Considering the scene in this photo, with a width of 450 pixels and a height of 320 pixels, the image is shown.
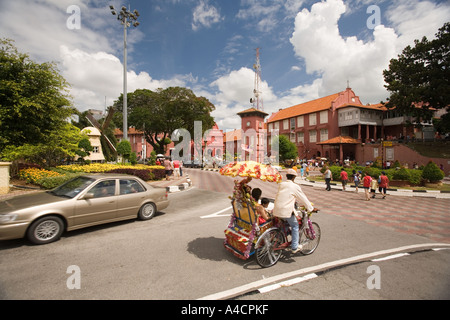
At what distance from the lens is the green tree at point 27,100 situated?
32.2ft

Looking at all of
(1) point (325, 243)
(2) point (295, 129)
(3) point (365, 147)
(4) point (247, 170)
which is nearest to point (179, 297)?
(4) point (247, 170)

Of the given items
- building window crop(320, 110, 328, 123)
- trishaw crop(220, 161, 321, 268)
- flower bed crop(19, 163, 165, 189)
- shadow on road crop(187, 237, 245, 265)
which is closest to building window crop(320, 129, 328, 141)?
building window crop(320, 110, 328, 123)

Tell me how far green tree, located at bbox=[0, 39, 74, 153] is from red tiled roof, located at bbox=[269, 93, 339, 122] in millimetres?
39899

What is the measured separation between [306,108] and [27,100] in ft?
148

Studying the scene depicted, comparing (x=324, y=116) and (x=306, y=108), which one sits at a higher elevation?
(x=306, y=108)

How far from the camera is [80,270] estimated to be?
11.8 ft

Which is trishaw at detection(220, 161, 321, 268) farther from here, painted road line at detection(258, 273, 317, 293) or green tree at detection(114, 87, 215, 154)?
green tree at detection(114, 87, 215, 154)

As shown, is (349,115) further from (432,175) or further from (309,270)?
(309,270)

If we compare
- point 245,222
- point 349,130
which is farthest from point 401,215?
point 349,130

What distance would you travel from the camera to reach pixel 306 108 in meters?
45.4

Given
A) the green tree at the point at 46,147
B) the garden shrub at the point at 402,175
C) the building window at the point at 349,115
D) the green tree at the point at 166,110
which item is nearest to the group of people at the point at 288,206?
the green tree at the point at 46,147

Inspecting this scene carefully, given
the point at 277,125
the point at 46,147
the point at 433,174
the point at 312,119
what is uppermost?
the point at 277,125

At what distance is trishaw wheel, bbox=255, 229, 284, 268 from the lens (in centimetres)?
384
